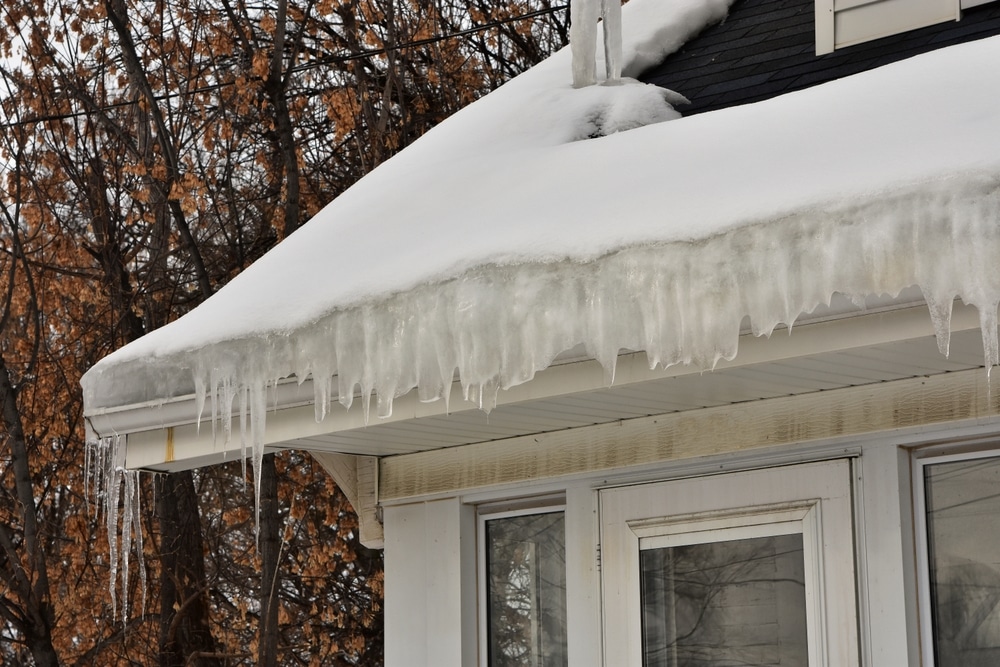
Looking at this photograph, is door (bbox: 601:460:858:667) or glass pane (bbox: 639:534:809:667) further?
glass pane (bbox: 639:534:809:667)

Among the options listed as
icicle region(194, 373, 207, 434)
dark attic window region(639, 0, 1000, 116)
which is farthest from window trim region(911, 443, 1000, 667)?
icicle region(194, 373, 207, 434)

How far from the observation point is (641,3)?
6074mm

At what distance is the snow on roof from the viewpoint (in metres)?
2.72

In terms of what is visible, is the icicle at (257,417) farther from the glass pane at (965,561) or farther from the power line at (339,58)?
the power line at (339,58)

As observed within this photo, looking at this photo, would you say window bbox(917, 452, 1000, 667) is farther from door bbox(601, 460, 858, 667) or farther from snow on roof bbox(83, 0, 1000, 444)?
snow on roof bbox(83, 0, 1000, 444)

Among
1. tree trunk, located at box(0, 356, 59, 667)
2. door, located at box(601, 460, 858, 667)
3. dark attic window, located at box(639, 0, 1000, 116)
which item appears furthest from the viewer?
tree trunk, located at box(0, 356, 59, 667)

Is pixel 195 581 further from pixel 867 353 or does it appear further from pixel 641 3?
pixel 867 353

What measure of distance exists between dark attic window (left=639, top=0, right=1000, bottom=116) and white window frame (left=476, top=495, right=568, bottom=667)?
1.52 metres

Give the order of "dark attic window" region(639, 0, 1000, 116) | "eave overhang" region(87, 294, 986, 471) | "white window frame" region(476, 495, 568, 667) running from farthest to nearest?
"white window frame" region(476, 495, 568, 667), "dark attic window" region(639, 0, 1000, 116), "eave overhang" region(87, 294, 986, 471)

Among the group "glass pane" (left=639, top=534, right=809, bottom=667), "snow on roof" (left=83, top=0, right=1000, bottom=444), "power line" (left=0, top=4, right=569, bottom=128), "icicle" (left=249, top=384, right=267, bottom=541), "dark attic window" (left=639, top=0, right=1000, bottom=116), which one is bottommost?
"glass pane" (left=639, top=534, right=809, bottom=667)

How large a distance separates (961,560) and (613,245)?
4.62 ft

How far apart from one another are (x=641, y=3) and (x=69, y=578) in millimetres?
8283

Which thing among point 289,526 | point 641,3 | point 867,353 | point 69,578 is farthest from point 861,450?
point 69,578

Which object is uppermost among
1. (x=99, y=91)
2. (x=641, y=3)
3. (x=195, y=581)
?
(x=99, y=91)
